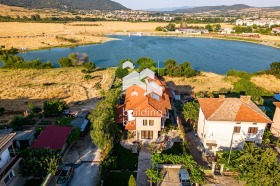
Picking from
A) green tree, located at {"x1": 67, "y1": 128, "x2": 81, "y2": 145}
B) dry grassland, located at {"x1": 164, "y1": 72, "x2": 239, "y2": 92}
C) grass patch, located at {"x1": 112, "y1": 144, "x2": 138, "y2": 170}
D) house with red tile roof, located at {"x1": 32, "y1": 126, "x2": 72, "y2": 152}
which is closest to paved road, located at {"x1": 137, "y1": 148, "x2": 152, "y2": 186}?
grass patch, located at {"x1": 112, "y1": 144, "x2": 138, "y2": 170}

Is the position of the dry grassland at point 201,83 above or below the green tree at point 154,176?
below

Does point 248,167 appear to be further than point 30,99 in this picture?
No

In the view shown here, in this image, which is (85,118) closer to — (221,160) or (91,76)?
(221,160)

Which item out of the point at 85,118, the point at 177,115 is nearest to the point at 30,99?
the point at 85,118

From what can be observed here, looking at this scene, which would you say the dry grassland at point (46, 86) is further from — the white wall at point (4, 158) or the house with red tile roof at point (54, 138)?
the white wall at point (4, 158)

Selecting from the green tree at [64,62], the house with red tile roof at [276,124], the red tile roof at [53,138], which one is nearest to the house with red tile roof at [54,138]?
the red tile roof at [53,138]

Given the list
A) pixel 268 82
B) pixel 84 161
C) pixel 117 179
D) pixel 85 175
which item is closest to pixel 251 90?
pixel 268 82
